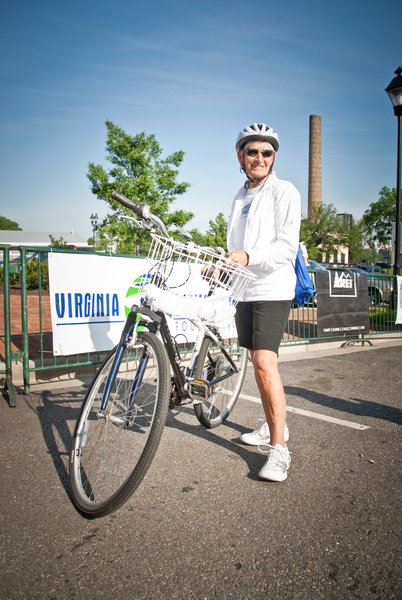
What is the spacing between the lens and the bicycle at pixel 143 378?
84.6 inches

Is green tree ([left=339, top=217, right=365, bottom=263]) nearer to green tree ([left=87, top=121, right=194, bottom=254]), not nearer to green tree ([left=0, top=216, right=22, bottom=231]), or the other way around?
green tree ([left=87, top=121, right=194, bottom=254])

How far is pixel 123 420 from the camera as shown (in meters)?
2.32

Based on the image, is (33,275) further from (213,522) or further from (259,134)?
(213,522)

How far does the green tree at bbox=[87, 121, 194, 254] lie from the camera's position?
20594 mm

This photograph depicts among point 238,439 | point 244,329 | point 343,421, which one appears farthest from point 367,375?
point 244,329

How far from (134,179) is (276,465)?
803 inches

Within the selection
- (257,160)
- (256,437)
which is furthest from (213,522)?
(257,160)

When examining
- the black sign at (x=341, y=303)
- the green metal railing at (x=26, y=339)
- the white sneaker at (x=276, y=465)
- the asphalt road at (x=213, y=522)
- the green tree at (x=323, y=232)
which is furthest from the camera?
the green tree at (x=323, y=232)

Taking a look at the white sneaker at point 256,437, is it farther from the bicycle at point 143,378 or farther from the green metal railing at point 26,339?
the green metal railing at point 26,339

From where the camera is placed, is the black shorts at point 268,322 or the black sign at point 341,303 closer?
the black shorts at point 268,322

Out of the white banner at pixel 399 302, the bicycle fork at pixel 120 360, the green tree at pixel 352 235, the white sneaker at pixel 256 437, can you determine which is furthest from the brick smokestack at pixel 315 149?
the bicycle fork at pixel 120 360

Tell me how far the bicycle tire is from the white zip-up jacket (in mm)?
589

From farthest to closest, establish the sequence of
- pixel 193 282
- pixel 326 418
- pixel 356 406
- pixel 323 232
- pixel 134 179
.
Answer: pixel 323 232 → pixel 134 179 → pixel 356 406 → pixel 326 418 → pixel 193 282

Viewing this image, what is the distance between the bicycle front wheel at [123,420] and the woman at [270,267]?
0.78m
